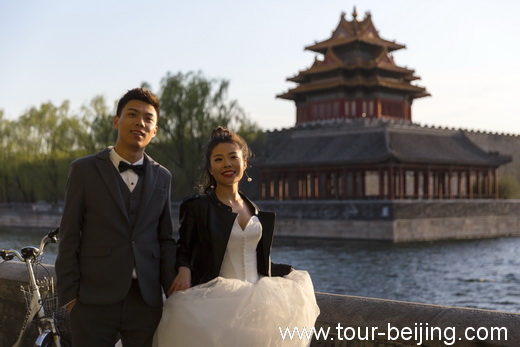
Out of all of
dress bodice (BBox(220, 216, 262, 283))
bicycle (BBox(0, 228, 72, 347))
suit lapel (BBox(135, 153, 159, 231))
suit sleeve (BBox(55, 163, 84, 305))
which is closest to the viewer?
suit sleeve (BBox(55, 163, 84, 305))

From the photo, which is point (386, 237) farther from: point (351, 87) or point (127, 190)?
point (127, 190)

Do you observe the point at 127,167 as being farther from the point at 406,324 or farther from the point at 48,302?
the point at 406,324

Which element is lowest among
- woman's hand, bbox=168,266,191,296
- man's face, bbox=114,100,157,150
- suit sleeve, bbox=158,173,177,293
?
woman's hand, bbox=168,266,191,296

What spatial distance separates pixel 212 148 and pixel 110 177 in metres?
0.46

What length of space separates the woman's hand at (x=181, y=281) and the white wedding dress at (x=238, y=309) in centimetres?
4

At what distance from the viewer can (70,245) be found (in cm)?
237

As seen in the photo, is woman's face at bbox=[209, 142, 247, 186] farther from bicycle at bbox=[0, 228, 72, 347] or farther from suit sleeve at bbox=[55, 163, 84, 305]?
bicycle at bbox=[0, 228, 72, 347]

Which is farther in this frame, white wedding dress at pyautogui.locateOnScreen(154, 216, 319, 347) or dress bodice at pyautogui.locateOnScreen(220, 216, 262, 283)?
dress bodice at pyautogui.locateOnScreen(220, 216, 262, 283)

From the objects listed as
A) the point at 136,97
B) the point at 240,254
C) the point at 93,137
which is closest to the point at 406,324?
the point at 240,254

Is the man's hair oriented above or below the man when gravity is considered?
above

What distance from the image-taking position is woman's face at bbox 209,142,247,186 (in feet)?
8.70

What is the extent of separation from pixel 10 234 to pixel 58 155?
4.42 m

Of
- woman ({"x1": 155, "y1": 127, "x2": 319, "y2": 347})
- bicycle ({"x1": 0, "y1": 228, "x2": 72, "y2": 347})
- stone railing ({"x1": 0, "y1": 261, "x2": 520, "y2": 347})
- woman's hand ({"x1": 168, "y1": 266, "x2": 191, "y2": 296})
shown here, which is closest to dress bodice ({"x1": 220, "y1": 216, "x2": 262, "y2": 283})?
woman ({"x1": 155, "y1": 127, "x2": 319, "y2": 347})

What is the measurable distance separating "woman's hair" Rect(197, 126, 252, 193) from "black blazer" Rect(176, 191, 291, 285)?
10cm
